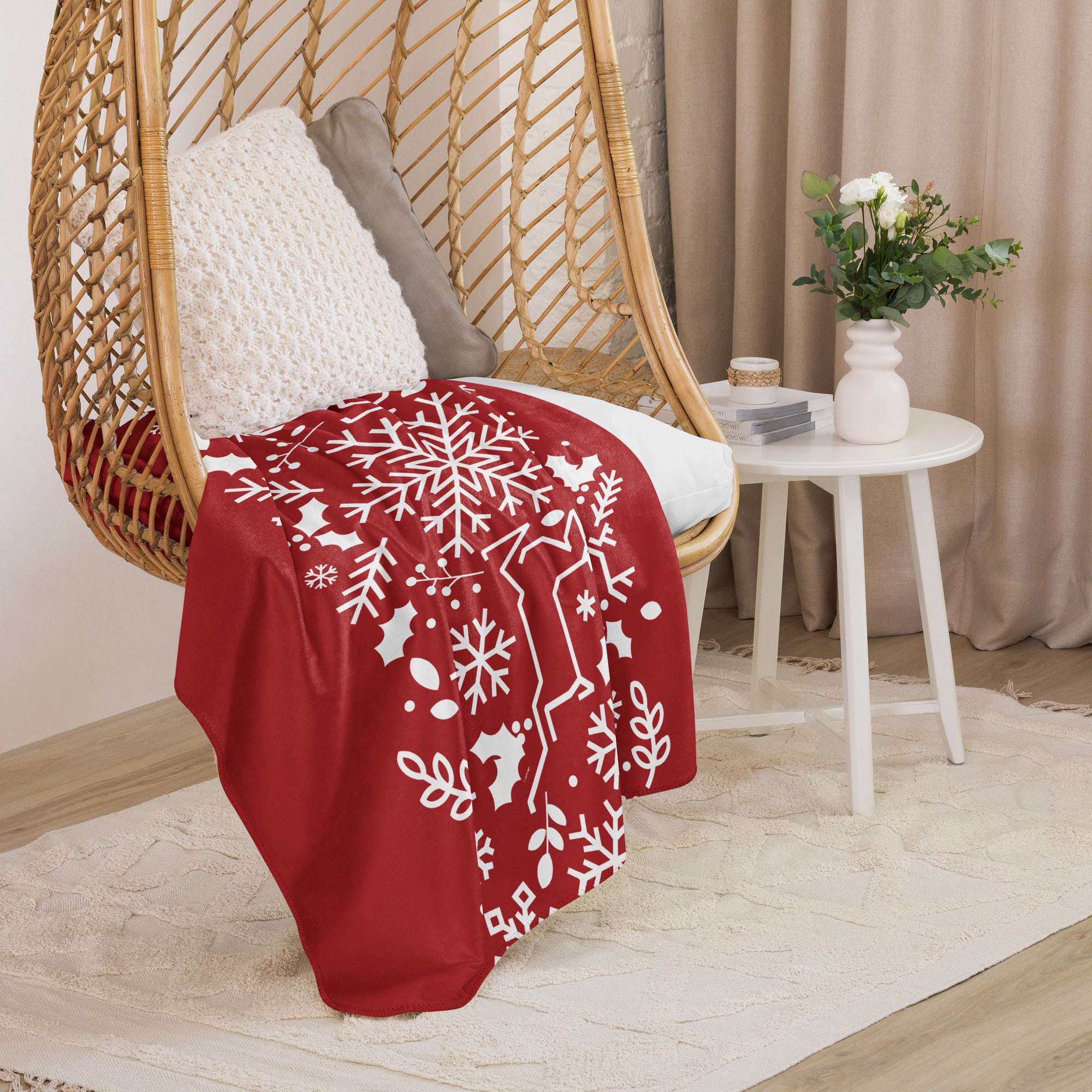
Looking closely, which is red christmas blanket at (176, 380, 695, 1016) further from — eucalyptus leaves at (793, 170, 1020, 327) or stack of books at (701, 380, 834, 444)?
eucalyptus leaves at (793, 170, 1020, 327)

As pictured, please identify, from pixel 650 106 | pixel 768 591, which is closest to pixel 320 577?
pixel 768 591

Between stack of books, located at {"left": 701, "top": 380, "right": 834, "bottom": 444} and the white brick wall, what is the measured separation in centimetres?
78

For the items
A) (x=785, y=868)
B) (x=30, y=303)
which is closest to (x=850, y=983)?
(x=785, y=868)

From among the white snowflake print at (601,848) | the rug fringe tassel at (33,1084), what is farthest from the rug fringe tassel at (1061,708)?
the rug fringe tassel at (33,1084)

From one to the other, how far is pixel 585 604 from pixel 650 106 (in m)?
1.41

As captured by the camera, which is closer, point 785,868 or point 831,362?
point 785,868

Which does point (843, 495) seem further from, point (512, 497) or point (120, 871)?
point (120, 871)

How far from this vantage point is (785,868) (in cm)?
149

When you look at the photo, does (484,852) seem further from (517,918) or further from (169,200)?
(169,200)

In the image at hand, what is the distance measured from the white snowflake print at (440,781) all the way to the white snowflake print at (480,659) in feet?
0.22

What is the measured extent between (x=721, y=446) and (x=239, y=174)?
24.5 inches

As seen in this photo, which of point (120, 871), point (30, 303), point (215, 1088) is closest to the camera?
point (215, 1088)

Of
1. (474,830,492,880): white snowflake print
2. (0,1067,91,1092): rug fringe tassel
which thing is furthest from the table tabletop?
(0,1067,91,1092): rug fringe tassel

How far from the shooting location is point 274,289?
1.38 metres
